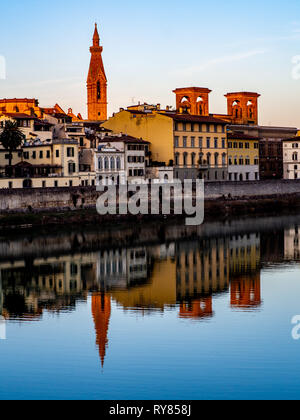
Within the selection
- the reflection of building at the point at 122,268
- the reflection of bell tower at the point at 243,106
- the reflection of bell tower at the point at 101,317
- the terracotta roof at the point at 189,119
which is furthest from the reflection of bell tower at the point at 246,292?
the reflection of bell tower at the point at 243,106

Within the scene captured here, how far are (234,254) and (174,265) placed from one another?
469 centimetres

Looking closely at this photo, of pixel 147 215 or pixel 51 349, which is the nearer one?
pixel 51 349

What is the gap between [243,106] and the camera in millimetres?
110875

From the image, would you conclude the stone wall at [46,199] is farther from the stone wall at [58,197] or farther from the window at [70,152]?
the window at [70,152]

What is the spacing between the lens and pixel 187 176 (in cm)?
7769

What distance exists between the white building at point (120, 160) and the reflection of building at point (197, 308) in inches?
1485

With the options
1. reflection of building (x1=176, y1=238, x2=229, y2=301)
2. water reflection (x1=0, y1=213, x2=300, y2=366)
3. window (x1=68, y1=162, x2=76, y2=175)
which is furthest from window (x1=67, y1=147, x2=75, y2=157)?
reflection of building (x1=176, y1=238, x2=229, y2=301)

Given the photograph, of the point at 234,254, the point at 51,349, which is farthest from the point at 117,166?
the point at 51,349

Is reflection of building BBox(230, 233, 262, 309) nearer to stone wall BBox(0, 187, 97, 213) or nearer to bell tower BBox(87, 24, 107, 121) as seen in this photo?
stone wall BBox(0, 187, 97, 213)

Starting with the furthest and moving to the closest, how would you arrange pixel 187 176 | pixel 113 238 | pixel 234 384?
1. pixel 187 176
2. pixel 113 238
3. pixel 234 384

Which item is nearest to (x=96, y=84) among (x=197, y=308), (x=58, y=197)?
(x=58, y=197)

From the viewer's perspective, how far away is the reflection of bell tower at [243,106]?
4360 inches

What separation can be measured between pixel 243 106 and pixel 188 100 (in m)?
12.3

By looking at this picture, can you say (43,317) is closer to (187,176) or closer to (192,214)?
(192,214)
